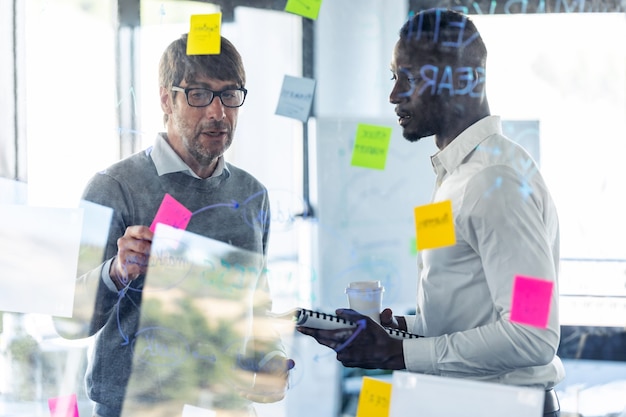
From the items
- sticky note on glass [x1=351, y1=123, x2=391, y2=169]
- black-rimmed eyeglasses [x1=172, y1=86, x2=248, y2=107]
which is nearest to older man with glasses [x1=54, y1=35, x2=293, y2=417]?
black-rimmed eyeglasses [x1=172, y1=86, x2=248, y2=107]

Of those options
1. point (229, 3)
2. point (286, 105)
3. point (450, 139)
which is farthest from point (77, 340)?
point (450, 139)

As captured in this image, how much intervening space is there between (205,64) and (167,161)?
23 cm

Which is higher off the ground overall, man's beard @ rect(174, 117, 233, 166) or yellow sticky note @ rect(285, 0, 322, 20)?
yellow sticky note @ rect(285, 0, 322, 20)

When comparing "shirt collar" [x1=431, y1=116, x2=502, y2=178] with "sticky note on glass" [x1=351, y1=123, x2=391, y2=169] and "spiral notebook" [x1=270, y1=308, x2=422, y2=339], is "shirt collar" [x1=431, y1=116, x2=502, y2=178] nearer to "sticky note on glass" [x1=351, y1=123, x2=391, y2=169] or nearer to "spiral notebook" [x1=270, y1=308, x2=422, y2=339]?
"sticky note on glass" [x1=351, y1=123, x2=391, y2=169]

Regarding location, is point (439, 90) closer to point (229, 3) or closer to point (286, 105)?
point (286, 105)

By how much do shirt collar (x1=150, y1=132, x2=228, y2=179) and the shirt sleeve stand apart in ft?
1.79

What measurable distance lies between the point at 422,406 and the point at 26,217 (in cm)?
101

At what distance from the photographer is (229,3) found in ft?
5.11

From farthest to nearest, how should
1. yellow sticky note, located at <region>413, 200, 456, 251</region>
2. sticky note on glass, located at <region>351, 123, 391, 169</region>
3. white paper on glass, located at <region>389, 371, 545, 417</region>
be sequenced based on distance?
sticky note on glass, located at <region>351, 123, 391, 169</region>
yellow sticky note, located at <region>413, 200, 456, 251</region>
white paper on glass, located at <region>389, 371, 545, 417</region>

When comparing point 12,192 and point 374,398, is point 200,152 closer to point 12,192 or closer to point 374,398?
point 12,192

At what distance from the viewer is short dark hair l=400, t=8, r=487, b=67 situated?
56.0 inches

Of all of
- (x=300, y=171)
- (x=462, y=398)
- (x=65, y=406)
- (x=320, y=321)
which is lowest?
(x=65, y=406)

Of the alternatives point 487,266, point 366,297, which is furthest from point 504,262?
point 366,297

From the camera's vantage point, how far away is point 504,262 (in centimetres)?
130
